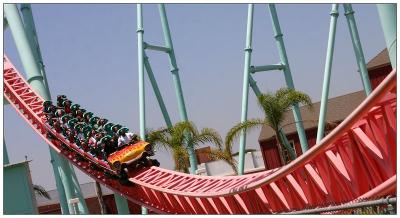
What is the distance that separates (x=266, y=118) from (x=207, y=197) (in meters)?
3.74

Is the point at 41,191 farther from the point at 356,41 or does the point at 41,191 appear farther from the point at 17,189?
the point at 17,189

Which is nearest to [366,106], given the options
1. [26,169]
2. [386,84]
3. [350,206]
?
[386,84]

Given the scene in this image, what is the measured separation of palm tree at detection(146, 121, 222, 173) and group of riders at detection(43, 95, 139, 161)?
1868mm

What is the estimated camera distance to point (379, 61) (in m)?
19.4

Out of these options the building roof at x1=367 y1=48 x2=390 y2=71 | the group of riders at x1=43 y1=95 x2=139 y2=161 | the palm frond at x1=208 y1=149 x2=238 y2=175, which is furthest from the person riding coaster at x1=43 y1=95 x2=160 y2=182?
the building roof at x1=367 y1=48 x2=390 y2=71

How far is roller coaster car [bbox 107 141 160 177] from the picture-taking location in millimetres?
7598

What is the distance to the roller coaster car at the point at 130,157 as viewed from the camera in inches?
299

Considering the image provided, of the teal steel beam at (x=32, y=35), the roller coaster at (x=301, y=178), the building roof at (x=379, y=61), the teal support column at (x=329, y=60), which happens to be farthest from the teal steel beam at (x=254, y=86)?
the building roof at (x=379, y=61)

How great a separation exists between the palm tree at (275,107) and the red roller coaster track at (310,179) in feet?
6.55

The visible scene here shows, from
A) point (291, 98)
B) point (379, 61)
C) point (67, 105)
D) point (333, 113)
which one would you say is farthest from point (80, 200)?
point (333, 113)

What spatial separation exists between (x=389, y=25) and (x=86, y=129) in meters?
5.57

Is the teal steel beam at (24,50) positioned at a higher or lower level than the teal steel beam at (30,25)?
lower

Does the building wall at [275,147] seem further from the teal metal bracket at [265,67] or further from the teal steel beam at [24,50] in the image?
the teal steel beam at [24,50]

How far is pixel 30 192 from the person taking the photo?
6.18 metres
